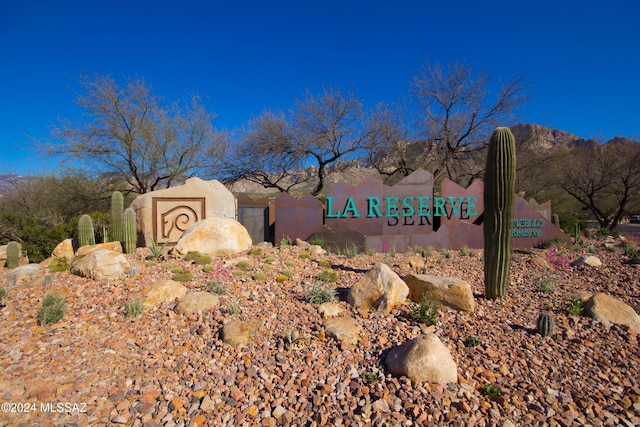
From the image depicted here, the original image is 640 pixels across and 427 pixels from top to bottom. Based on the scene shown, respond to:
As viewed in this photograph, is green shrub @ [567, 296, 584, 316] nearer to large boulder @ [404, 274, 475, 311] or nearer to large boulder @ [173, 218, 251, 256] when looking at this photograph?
large boulder @ [404, 274, 475, 311]

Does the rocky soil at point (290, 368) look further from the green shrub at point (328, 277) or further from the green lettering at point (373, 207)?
the green lettering at point (373, 207)

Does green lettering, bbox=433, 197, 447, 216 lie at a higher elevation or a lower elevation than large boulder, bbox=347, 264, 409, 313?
higher

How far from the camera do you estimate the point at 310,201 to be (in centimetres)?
998

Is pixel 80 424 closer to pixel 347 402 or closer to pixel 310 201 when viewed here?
pixel 347 402

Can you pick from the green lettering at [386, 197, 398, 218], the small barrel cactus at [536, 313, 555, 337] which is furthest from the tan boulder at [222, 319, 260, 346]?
the green lettering at [386, 197, 398, 218]

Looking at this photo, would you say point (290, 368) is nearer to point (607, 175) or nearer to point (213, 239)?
point (213, 239)

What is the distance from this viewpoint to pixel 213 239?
26.1 ft

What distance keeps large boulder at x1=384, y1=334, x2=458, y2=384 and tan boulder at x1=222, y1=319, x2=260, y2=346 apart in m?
1.58

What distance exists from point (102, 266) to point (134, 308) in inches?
77.3

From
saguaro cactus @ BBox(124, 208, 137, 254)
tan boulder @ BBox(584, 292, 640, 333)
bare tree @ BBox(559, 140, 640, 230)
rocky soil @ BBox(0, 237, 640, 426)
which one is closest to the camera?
rocky soil @ BBox(0, 237, 640, 426)

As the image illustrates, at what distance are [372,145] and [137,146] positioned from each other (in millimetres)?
11036

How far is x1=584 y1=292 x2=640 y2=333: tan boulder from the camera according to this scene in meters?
4.30

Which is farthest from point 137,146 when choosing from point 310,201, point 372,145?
point 372,145

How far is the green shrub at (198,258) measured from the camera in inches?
272
